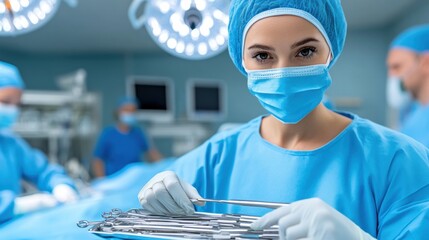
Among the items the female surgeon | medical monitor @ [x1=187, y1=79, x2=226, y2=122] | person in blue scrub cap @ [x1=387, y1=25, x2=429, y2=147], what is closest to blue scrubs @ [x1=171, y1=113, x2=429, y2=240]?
the female surgeon

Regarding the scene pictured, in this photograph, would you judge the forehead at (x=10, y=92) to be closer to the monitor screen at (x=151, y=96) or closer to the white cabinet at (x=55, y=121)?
the white cabinet at (x=55, y=121)

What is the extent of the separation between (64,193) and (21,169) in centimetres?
32

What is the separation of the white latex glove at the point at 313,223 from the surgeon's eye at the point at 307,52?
12.9 inches

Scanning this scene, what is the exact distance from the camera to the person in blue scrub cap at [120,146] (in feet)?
11.7

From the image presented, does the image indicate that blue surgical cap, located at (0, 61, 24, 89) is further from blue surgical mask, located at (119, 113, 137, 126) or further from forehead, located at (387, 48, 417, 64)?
forehead, located at (387, 48, 417, 64)

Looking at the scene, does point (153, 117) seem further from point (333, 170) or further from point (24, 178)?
point (333, 170)

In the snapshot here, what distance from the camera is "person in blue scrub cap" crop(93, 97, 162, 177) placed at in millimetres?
3580

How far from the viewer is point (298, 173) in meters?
0.85

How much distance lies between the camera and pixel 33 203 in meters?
1.58

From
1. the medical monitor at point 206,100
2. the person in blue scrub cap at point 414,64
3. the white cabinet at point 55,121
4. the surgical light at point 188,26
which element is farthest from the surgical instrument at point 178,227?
the medical monitor at point 206,100

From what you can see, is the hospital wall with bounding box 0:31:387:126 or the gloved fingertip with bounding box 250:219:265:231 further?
the hospital wall with bounding box 0:31:387:126

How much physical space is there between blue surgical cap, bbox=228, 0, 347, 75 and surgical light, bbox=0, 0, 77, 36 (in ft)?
1.94

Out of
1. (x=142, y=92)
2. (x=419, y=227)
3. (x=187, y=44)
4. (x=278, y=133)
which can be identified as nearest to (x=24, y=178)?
(x=187, y=44)

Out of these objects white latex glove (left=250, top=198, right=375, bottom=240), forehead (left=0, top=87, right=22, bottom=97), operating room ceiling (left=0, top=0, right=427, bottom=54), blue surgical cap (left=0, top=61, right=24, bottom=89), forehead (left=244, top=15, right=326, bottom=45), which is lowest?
white latex glove (left=250, top=198, right=375, bottom=240)
